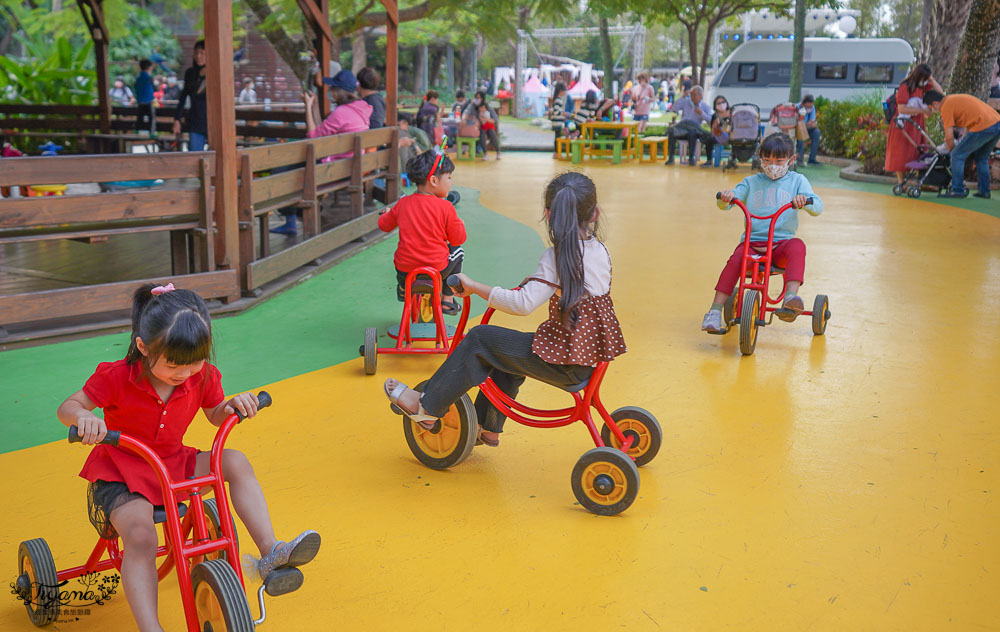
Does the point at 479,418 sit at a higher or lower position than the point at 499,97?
lower

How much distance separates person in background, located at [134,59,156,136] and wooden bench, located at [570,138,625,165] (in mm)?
9207

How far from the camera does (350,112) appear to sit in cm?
948

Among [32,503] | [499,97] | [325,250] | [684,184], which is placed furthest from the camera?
[499,97]

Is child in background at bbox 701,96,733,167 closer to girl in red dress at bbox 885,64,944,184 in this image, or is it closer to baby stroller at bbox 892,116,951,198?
girl in red dress at bbox 885,64,944,184

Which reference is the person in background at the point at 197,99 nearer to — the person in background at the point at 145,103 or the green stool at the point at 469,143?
the person in background at the point at 145,103

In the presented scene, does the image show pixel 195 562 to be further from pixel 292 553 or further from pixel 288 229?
pixel 288 229

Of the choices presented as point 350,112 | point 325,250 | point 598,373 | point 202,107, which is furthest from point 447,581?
point 202,107

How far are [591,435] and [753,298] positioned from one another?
85.5 inches

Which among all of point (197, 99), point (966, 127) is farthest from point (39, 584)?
point (966, 127)

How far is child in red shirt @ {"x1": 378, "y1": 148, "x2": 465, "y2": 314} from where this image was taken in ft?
18.1

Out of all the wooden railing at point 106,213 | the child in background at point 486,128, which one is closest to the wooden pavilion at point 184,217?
the wooden railing at point 106,213

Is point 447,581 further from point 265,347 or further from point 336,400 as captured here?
point 265,347

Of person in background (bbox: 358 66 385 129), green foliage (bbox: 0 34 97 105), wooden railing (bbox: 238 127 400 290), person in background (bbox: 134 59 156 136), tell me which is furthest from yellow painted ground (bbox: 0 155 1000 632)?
green foliage (bbox: 0 34 97 105)

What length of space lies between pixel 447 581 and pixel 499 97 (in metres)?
43.2
